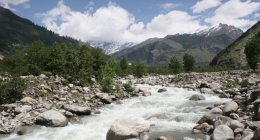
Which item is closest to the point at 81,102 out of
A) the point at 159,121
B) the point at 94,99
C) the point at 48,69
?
the point at 94,99

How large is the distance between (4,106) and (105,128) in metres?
14.7

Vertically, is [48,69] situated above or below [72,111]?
above

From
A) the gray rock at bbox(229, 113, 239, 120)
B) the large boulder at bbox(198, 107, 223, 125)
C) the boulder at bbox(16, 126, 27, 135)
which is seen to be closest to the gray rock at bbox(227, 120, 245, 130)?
the large boulder at bbox(198, 107, 223, 125)

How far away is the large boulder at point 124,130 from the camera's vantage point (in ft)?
58.5

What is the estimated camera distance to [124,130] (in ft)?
60.0

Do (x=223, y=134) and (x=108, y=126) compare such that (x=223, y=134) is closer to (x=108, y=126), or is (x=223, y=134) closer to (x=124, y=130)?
(x=124, y=130)

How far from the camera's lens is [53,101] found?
31922mm

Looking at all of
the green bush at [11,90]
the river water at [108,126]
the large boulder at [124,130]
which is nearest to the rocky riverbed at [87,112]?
the large boulder at [124,130]

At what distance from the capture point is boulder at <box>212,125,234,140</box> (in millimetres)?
15352

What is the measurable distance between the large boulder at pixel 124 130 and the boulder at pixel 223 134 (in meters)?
6.65

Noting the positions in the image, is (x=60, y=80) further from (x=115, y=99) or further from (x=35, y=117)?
(x=35, y=117)

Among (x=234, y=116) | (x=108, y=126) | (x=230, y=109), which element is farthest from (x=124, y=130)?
(x=230, y=109)

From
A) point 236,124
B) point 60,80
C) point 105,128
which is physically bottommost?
point 105,128

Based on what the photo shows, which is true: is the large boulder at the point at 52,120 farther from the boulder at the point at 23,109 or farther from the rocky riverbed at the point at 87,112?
the boulder at the point at 23,109
